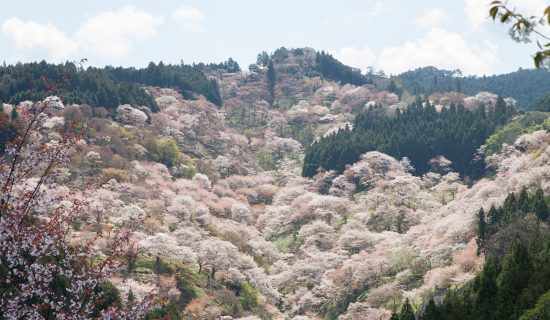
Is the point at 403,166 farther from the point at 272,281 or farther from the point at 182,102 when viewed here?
the point at 182,102

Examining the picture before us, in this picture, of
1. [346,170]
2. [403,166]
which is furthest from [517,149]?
[346,170]

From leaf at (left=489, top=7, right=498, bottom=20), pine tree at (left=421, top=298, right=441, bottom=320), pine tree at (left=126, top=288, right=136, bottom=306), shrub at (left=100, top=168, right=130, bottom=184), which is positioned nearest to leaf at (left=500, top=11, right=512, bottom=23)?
leaf at (left=489, top=7, right=498, bottom=20)

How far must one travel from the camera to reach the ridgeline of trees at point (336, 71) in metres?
170

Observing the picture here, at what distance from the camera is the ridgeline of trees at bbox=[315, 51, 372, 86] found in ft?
558

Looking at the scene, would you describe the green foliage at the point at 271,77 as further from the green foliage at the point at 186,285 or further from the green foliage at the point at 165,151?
the green foliage at the point at 186,285

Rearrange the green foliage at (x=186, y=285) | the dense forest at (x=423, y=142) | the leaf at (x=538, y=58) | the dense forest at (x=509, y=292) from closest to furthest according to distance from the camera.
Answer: the leaf at (x=538, y=58) → the dense forest at (x=509, y=292) → the green foliage at (x=186, y=285) → the dense forest at (x=423, y=142)

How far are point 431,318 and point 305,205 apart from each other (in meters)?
44.0

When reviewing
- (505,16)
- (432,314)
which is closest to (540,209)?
(432,314)

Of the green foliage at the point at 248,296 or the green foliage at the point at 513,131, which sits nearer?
the green foliage at the point at 248,296

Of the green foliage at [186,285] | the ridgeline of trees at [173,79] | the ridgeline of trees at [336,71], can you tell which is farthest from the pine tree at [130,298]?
the ridgeline of trees at [336,71]

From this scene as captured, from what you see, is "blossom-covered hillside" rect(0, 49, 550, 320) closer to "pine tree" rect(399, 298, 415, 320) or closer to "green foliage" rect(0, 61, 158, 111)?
"green foliage" rect(0, 61, 158, 111)

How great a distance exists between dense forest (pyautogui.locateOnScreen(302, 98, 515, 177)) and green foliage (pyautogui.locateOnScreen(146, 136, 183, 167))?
74.0 feet

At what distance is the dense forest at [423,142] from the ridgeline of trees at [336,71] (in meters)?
66.3

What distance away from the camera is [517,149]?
Answer: 7875 centimetres
